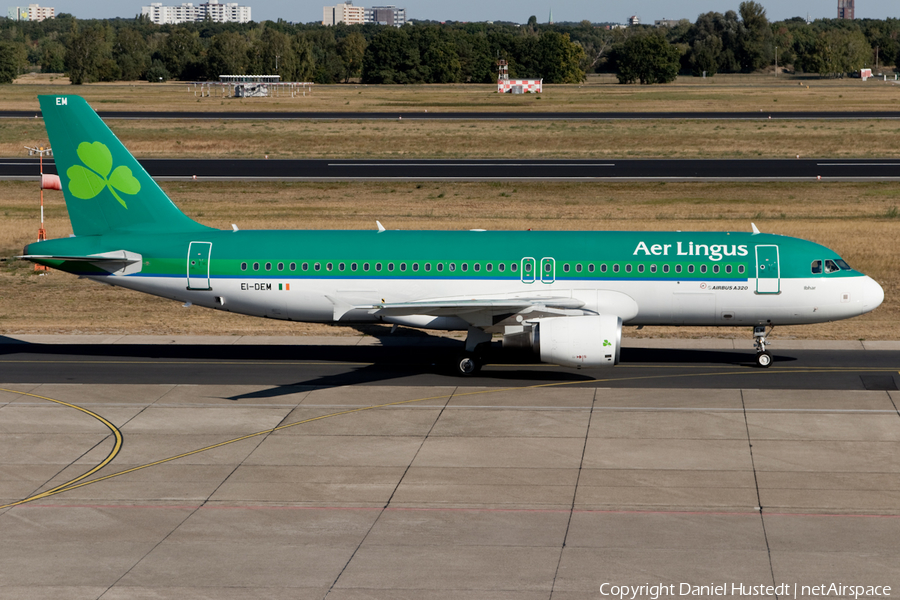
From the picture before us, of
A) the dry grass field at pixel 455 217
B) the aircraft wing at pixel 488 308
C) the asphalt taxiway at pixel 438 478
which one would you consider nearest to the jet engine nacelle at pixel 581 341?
the aircraft wing at pixel 488 308

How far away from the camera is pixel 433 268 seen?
31625mm

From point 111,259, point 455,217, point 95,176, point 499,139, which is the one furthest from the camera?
point 499,139

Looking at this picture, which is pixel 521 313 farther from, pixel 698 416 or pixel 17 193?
pixel 17 193

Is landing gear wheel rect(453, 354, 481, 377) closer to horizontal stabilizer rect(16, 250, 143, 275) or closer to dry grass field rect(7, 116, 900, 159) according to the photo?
horizontal stabilizer rect(16, 250, 143, 275)

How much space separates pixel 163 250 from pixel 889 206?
4748 cm

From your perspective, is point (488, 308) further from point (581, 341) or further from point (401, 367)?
point (401, 367)

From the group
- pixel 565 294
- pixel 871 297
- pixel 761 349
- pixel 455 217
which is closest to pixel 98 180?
pixel 565 294

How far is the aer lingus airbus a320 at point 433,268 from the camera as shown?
31.1 m

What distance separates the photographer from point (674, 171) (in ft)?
257

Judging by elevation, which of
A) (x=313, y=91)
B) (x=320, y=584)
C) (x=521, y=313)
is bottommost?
(x=320, y=584)

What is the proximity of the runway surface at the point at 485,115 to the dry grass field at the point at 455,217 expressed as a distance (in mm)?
49339

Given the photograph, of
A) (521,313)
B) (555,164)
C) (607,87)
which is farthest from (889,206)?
(607,87)

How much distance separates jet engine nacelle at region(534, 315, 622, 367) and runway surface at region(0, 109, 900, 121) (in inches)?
3615

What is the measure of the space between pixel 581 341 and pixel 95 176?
16.4 meters
